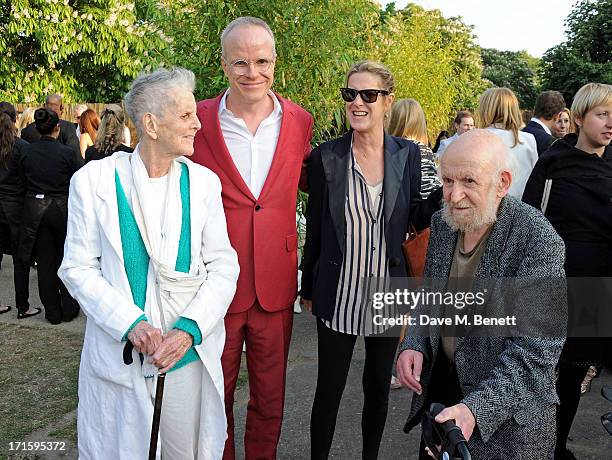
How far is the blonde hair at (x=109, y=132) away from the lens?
6035 mm

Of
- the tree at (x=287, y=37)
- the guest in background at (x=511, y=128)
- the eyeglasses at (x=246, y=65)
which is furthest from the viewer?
the guest in background at (x=511, y=128)

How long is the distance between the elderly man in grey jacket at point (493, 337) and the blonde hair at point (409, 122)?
7.26 feet

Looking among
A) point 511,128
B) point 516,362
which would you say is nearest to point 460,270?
point 516,362

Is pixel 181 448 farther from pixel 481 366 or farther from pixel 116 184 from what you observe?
pixel 481 366

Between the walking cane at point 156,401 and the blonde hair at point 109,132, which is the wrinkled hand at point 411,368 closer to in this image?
the walking cane at point 156,401

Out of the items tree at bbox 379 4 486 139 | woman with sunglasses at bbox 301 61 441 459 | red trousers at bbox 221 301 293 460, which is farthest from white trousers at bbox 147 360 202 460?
tree at bbox 379 4 486 139

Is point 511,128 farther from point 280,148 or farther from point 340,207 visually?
point 280,148

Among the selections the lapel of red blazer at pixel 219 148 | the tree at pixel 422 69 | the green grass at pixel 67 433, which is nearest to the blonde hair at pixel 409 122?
the lapel of red blazer at pixel 219 148

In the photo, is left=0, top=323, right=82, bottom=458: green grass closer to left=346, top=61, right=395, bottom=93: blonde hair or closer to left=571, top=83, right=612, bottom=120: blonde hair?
left=346, top=61, right=395, bottom=93: blonde hair

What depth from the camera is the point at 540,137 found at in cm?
571

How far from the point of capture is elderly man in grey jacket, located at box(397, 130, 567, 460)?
1.93 m

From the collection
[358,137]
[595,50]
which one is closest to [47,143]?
[358,137]

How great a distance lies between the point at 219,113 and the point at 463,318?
1.58 meters

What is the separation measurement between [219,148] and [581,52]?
27025 millimetres
